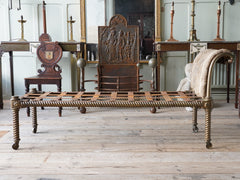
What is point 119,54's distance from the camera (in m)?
3.80

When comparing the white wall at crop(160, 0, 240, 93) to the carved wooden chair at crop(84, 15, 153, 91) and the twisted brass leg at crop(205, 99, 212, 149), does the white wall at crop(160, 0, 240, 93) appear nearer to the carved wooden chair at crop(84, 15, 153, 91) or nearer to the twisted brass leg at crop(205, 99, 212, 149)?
the carved wooden chair at crop(84, 15, 153, 91)

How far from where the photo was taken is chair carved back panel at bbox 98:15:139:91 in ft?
12.4

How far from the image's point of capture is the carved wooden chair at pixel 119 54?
378 centimetres

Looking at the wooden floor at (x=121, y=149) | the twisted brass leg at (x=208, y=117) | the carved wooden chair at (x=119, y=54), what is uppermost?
the carved wooden chair at (x=119, y=54)

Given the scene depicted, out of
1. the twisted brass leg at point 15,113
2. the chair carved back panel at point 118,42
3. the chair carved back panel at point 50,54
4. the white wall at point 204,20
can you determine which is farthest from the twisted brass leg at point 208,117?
the white wall at point 204,20

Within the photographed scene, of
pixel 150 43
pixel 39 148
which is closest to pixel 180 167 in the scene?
pixel 39 148

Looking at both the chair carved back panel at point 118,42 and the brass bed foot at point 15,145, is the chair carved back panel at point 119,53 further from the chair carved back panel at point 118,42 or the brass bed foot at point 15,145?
the brass bed foot at point 15,145

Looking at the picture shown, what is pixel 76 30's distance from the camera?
14.9 feet

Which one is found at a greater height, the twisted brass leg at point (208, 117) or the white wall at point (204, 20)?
the white wall at point (204, 20)

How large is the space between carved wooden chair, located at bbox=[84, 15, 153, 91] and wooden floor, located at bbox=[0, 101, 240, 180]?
57 cm

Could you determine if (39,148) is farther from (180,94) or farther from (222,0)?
(222,0)

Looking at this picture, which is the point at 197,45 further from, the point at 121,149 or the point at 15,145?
the point at 15,145

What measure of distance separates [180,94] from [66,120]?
1370 mm

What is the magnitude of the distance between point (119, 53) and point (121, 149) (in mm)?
1815
